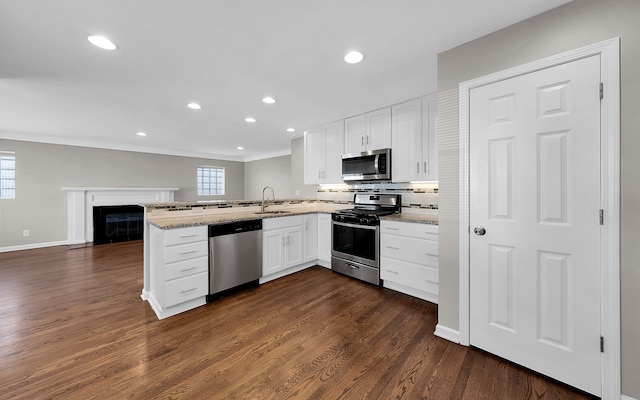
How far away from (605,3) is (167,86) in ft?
11.6

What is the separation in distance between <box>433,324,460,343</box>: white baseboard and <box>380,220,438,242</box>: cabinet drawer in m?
0.86

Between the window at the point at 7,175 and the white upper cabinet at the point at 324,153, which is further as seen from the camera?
the window at the point at 7,175

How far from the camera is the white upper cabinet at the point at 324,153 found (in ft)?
13.0

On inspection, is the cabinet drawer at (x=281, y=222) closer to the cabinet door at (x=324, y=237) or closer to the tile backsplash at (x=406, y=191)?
the cabinet door at (x=324, y=237)

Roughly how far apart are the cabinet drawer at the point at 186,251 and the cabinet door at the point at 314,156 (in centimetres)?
220

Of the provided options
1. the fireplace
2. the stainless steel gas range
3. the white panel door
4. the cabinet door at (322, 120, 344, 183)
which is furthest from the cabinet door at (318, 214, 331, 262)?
the fireplace

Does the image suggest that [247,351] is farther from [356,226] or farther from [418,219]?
[418,219]

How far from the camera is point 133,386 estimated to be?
1.53 meters

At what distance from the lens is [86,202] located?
562 centimetres

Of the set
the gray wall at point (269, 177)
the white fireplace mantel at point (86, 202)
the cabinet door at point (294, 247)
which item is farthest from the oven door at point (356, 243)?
the white fireplace mantel at point (86, 202)

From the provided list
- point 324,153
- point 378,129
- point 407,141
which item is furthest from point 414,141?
point 324,153

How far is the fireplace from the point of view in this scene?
5.69m

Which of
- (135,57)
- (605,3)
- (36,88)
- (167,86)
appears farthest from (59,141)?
(605,3)

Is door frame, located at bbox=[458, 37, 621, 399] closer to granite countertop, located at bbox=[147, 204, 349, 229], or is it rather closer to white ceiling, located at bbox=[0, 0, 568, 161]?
white ceiling, located at bbox=[0, 0, 568, 161]
